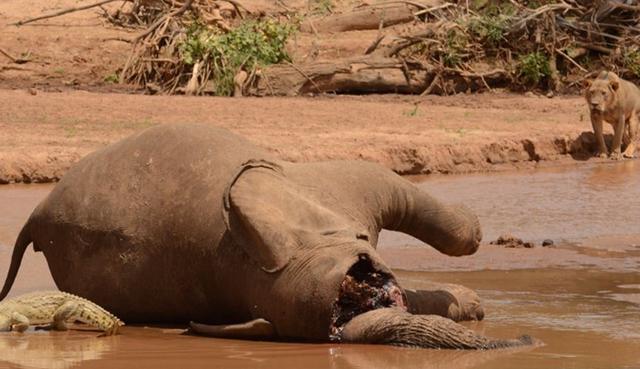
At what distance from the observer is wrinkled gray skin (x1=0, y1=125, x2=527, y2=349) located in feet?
19.6

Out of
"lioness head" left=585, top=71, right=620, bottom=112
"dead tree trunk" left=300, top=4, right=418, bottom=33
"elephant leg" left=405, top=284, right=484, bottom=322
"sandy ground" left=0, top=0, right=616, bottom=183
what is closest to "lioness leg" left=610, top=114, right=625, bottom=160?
"lioness head" left=585, top=71, right=620, bottom=112

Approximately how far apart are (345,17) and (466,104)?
4.32 meters

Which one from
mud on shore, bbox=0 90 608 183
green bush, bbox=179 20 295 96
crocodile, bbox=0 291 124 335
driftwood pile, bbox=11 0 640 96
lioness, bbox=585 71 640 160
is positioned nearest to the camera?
crocodile, bbox=0 291 124 335

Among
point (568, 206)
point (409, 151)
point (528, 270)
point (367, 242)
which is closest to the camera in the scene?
point (367, 242)

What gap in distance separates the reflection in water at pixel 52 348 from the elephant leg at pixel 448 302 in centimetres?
141

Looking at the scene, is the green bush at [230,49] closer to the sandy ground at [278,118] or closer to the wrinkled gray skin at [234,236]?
the sandy ground at [278,118]

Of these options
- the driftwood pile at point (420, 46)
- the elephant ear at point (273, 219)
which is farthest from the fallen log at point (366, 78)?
the elephant ear at point (273, 219)

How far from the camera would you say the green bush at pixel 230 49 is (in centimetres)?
1775

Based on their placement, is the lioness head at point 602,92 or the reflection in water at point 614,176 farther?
the lioness head at point 602,92

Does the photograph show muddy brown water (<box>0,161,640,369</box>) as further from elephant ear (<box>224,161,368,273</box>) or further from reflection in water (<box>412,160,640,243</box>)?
elephant ear (<box>224,161,368,273</box>)

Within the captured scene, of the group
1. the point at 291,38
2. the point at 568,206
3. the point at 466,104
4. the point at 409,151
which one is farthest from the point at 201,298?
the point at 291,38

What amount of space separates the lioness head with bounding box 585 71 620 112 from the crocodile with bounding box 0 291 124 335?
1031 centimetres

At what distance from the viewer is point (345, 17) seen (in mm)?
21328

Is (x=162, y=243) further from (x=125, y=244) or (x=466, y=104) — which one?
(x=466, y=104)
